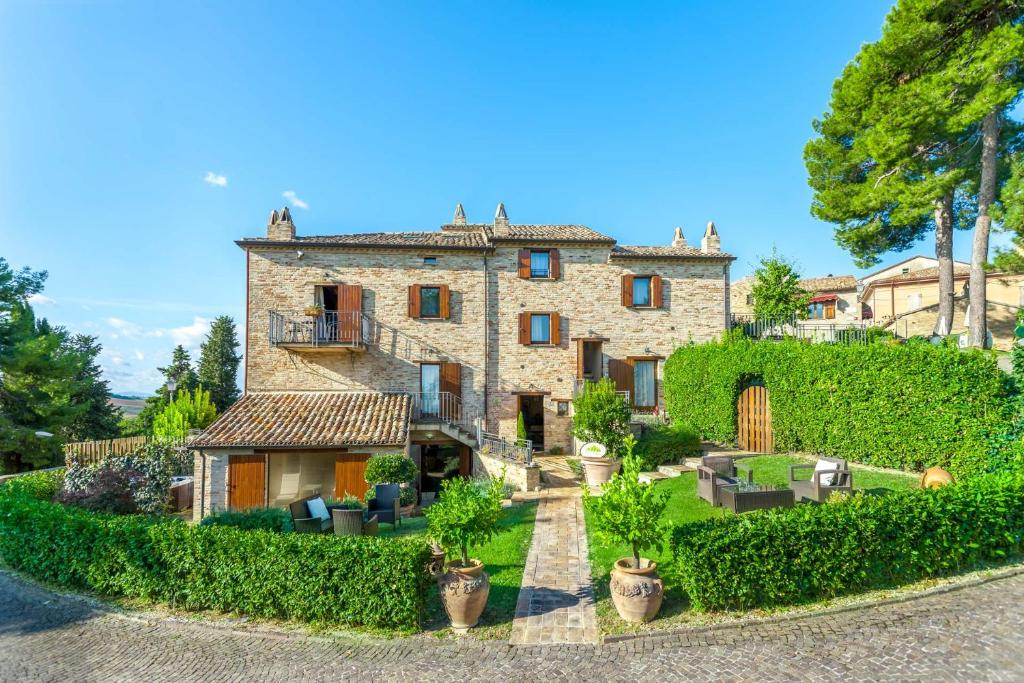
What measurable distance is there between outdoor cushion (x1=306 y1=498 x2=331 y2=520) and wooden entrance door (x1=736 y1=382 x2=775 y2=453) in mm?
12215

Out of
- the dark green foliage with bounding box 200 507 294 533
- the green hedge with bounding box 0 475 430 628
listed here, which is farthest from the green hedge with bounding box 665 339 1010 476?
the dark green foliage with bounding box 200 507 294 533

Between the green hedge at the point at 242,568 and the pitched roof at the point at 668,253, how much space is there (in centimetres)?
1543

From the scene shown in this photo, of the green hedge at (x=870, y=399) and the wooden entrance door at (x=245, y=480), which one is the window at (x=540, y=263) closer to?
the green hedge at (x=870, y=399)

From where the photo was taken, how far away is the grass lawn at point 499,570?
5.97 metres

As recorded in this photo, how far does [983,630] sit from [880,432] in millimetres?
6809

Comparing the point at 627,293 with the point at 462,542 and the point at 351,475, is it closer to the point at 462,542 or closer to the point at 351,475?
the point at 351,475

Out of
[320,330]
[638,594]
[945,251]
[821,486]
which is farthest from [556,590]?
[945,251]

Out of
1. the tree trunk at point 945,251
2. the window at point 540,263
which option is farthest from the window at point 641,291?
the tree trunk at point 945,251

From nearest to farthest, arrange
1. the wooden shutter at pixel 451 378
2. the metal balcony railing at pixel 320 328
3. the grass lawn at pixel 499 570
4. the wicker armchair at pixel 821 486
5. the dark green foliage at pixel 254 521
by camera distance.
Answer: the grass lawn at pixel 499 570, the wicker armchair at pixel 821 486, the dark green foliage at pixel 254 521, the metal balcony railing at pixel 320 328, the wooden shutter at pixel 451 378

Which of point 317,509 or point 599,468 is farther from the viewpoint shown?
point 599,468

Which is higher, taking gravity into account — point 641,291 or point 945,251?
point 945,251

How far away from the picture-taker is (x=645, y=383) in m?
19.1

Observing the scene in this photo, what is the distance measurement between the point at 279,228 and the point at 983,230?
81.3ft

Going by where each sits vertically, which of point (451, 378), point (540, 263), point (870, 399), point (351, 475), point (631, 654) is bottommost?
point (631, 654)
